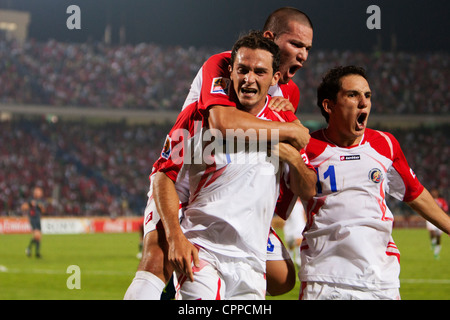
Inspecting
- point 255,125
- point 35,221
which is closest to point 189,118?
point 255,125

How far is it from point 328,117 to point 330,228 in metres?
0.76

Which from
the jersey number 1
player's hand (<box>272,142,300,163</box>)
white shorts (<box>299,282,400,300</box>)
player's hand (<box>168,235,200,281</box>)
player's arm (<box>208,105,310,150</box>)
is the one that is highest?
player's arm (<box>208,105,310,150</box>)

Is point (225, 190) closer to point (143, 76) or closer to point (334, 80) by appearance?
point (334, 80)

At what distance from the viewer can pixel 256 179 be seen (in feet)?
10.6

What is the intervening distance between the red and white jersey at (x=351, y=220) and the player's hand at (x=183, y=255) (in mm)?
883

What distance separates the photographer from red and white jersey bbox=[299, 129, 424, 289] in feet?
11.5

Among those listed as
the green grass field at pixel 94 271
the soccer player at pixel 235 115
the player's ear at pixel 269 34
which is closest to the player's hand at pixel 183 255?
the soccer player at pixel 235 115

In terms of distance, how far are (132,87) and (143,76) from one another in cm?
121

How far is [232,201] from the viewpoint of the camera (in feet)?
10.4

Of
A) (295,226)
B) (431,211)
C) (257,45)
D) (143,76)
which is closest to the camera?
(257,45)

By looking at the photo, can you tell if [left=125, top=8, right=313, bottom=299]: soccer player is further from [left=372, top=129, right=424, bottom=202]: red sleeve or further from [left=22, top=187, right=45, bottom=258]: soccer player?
[left=22, top=187, right=45, bottom=258]: soccer player

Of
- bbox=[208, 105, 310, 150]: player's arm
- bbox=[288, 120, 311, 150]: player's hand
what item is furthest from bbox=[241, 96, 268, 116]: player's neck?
bbox=[288, 120, 311, 150]: player's hand

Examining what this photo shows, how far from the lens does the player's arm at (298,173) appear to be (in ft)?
10.6
